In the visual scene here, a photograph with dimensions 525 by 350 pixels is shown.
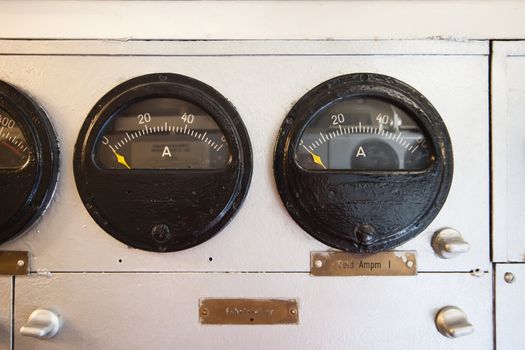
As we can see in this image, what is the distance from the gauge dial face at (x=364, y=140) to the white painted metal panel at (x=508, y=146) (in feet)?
0.56

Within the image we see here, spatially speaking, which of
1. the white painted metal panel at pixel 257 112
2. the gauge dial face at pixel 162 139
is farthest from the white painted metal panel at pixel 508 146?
the gauge dial face at pixel 162 139

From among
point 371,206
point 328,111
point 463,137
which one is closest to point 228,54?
point 328,111

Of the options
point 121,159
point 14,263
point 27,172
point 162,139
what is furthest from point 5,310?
point 162,139

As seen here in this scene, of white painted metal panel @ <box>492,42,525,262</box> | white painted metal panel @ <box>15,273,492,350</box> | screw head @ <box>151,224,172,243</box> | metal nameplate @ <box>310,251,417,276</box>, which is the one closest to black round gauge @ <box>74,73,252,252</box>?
screw head @ <box>151,224,172,243</box>

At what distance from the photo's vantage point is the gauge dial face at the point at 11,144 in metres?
0.96

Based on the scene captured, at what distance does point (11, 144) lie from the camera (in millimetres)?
965

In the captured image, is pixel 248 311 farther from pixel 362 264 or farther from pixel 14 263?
pixel 14 263

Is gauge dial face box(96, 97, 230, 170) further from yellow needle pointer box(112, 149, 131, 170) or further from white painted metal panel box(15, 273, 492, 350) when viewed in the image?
white painted metal panel box(15, 273, 492, 350)

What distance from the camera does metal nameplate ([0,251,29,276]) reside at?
3.08ft

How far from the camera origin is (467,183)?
0.94 m

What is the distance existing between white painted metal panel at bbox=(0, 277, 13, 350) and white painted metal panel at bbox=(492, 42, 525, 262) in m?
1.17

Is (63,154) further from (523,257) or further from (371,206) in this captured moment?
(523,257)

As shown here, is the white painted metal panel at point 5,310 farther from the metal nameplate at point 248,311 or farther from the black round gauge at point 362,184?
the black round gauge at point 362,184

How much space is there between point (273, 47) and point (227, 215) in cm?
42
